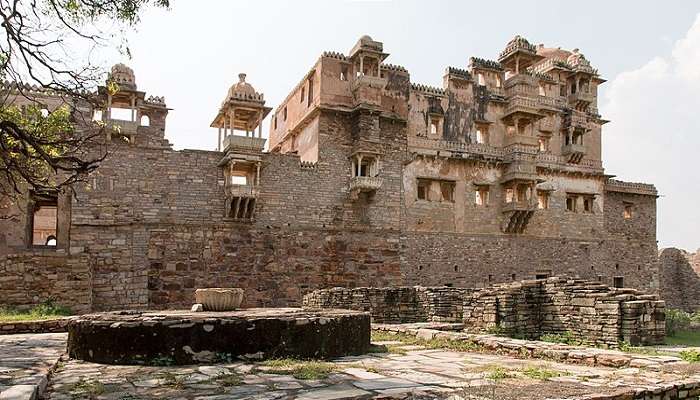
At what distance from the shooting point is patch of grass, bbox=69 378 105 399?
18.7 feet

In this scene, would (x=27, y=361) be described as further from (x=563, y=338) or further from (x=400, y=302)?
(x=400, y=302)

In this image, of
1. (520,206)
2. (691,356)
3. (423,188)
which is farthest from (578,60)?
(691,356)

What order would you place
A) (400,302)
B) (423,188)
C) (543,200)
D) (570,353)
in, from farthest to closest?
1. (543,200)
2. (423,188)
3. (400,302)
4. (570,353)

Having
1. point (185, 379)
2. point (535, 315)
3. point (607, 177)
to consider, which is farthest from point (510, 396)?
point (607, 177)

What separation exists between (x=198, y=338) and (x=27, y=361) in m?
2.16

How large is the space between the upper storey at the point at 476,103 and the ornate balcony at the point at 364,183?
2.10 metres

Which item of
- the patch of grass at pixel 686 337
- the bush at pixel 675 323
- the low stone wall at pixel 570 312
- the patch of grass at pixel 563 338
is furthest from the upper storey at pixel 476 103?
the patch of grass at pixel 563 338

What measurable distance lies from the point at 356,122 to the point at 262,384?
666 inches

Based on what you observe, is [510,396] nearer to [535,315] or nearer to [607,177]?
[535,315]

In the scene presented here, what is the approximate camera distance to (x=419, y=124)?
24.2 meters

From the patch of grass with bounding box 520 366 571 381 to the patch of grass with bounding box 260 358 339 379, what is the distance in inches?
90.9

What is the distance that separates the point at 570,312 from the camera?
11.7 metres

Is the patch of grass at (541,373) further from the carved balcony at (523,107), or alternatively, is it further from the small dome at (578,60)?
the small dome at (578,60)

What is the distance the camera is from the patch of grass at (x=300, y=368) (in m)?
6.81
